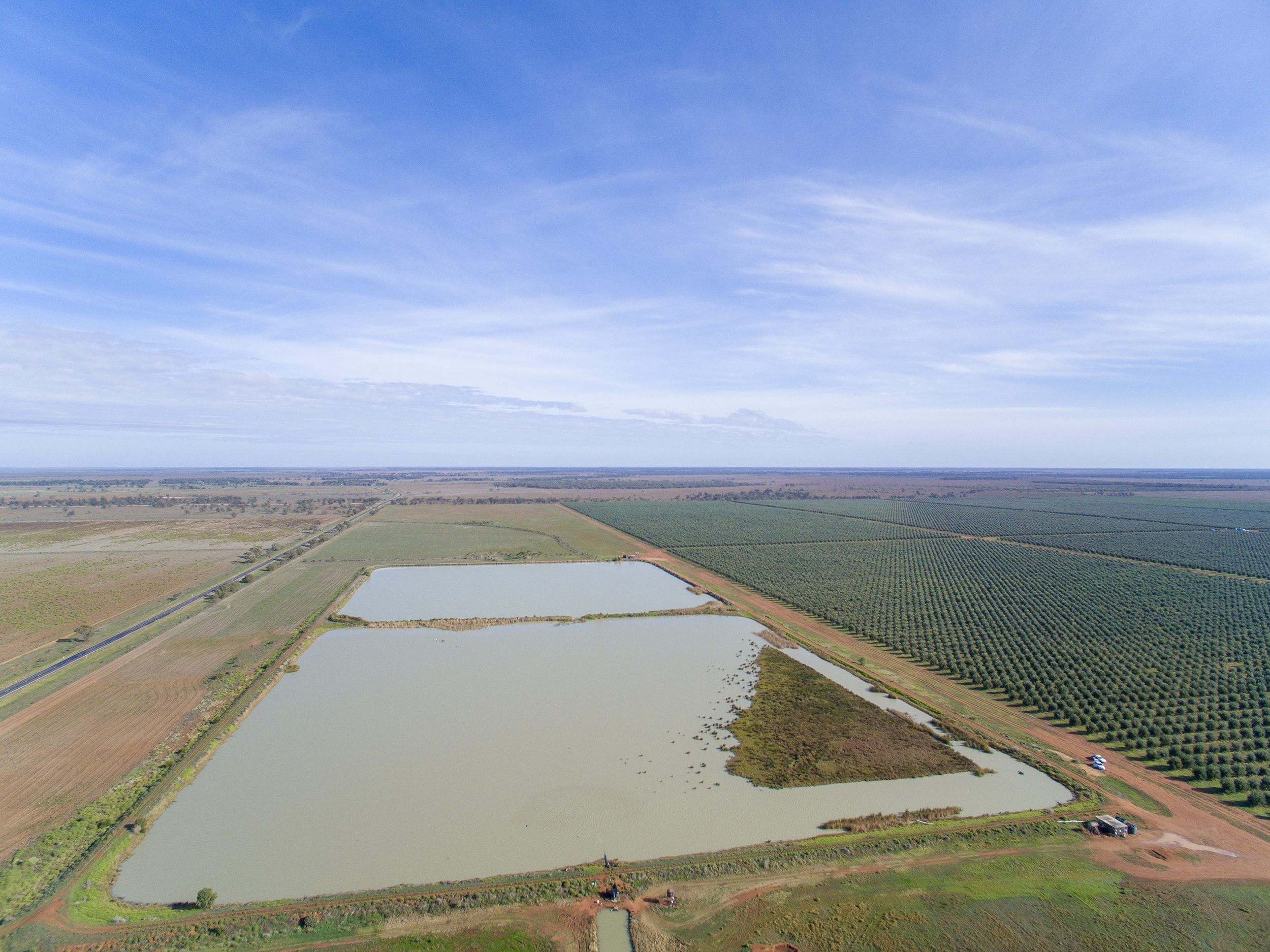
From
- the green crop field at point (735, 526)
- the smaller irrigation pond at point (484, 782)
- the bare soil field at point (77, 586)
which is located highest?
the green crop field at point (735, 526)

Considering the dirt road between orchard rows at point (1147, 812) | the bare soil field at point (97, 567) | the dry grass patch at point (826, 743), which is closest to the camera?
the dirt road between orchard rows at point (1147, 812)

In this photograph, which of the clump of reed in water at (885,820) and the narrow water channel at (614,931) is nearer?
the narrow water channel at (614,931)

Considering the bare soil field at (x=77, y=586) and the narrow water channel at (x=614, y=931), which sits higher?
the bare soil field at (x=77, y=586)

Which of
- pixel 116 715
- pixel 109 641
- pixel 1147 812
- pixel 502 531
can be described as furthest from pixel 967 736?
pixel 502 531

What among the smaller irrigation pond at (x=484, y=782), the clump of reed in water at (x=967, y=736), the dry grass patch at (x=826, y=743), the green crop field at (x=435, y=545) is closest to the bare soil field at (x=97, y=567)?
the green crop field at (x=435, y=545)

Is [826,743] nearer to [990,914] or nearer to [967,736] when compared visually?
[967,736]

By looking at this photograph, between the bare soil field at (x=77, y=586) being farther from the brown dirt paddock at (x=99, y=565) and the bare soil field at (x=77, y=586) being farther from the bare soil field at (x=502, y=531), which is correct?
the bare soil field at (x=502, y=531)

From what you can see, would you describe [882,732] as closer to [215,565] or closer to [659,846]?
[659,846]

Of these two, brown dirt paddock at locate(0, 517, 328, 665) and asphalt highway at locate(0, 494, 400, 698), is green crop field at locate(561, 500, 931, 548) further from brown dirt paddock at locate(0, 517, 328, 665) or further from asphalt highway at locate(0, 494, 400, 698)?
brown dirt paddock at locate(0, 517, 328, 665)
